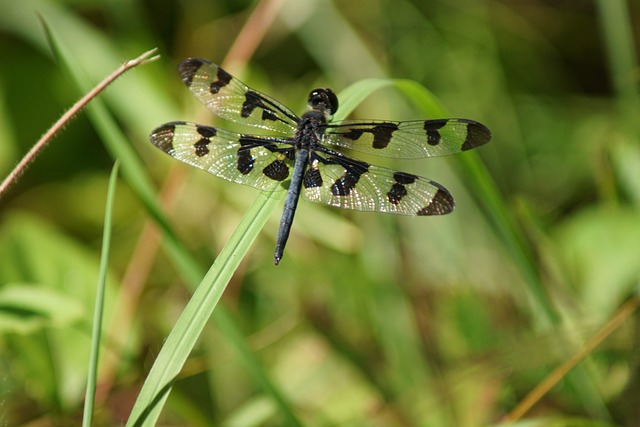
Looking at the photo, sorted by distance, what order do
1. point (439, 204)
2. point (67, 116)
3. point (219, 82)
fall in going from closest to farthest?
point (67, 116), point (439, 204), point (219, 82)

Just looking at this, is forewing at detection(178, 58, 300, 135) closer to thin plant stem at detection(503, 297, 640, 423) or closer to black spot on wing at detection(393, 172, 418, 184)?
black spot on wing at detection(393, 172, 418, 184)

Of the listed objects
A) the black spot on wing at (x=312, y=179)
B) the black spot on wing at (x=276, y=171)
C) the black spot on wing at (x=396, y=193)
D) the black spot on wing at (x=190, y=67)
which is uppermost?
the black spot on wing at (x=190, y=67)

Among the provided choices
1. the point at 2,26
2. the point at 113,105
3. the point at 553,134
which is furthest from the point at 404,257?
the point at 2,26

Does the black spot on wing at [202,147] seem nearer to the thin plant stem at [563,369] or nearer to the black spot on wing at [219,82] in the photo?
the black spot on wing at [219,82]

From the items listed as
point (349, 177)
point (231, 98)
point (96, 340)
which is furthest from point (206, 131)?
point (96, 340)

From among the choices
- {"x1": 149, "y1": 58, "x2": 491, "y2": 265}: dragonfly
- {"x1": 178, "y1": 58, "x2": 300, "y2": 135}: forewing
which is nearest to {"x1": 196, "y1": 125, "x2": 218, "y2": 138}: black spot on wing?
{"x1": 149, "y1": 58, "x2": 491, "y2": 265}: dragonfly

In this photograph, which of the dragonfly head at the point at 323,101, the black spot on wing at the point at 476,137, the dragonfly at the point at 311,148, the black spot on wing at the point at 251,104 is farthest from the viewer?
the black spot on wing at the point at 251,104

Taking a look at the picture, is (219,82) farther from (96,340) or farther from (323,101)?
(96,340)

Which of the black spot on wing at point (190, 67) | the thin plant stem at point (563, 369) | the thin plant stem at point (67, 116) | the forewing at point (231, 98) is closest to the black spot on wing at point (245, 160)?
the forewing at point (231, 98)
